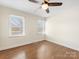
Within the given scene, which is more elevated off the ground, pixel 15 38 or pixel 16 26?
pixel 16 26

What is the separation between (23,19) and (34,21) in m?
1.12

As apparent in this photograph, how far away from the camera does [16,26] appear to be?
502cm

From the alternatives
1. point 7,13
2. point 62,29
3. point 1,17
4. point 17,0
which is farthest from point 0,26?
point 62,29

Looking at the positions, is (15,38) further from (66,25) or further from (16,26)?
(66,25)

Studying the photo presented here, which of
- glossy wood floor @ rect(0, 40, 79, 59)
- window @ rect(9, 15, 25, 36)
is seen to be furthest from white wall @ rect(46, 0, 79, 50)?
window @ rect(9, 15, 25, 36)

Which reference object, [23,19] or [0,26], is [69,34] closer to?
[23,19]

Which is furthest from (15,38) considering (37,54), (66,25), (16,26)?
(66,25)

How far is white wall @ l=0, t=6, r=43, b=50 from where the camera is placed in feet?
13.4

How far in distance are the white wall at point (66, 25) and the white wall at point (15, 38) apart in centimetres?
126

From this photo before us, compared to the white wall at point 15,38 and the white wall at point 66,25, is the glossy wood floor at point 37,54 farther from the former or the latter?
the white wall at point 66,25

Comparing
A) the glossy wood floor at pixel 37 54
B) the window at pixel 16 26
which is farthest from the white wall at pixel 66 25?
the window at pixel 16 26

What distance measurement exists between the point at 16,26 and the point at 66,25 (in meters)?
2.90

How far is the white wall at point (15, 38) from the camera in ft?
13.4

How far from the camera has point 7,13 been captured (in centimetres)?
431
